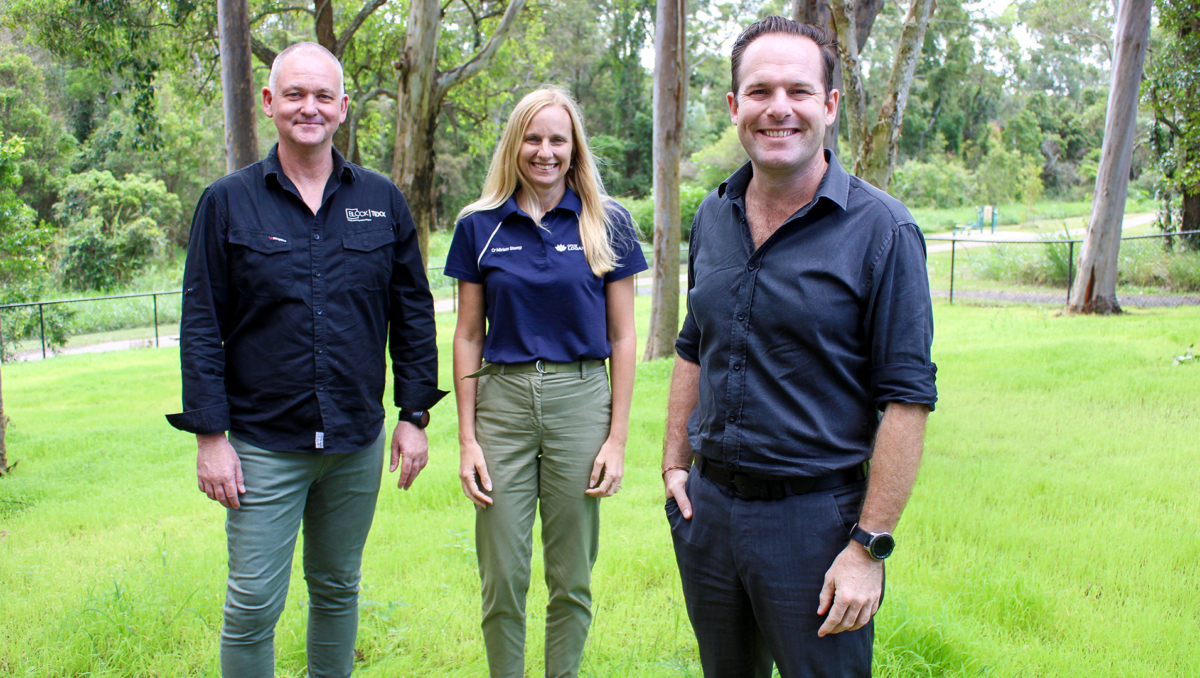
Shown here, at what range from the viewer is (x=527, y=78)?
35125mm

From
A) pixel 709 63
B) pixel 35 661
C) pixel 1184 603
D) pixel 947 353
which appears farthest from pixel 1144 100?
pixel 709 63

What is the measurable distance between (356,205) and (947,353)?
8801 millimetres

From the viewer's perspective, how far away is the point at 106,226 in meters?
30.5

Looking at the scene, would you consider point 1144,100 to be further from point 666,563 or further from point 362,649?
point 362,649

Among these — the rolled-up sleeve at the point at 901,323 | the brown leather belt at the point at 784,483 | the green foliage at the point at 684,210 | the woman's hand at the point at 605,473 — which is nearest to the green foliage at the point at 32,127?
the green foliage at the point at 684,210

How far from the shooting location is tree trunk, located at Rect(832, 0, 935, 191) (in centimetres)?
663

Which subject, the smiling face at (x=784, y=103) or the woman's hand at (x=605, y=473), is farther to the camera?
the woman's hand at (x=605, y=473)

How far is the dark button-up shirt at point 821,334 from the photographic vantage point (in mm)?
1867

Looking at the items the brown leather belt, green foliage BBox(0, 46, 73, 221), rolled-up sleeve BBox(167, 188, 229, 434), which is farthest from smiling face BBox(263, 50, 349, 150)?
green foliage BBox(0, 46, 73, 221)

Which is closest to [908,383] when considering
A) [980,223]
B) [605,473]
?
[605,473]

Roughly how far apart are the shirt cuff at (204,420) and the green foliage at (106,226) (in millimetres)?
30815

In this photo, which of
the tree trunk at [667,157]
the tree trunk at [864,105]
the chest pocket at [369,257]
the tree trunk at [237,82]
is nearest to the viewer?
the chest pocket at [369,257]

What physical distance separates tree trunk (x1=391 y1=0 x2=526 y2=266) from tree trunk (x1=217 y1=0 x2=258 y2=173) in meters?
2.46

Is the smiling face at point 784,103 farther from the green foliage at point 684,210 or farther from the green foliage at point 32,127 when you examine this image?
the green foliage at point 32,127
